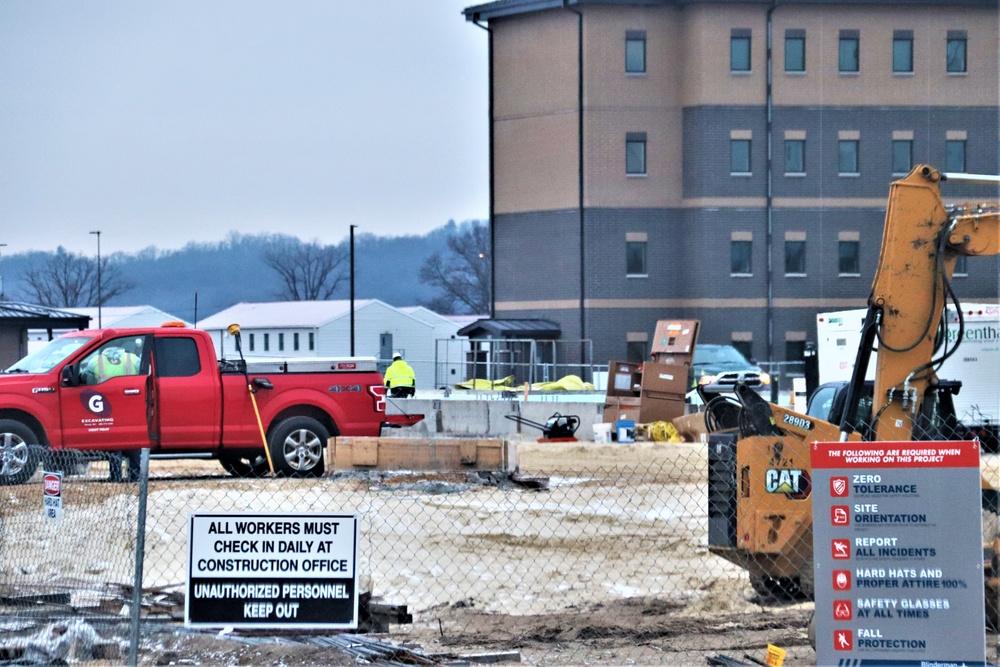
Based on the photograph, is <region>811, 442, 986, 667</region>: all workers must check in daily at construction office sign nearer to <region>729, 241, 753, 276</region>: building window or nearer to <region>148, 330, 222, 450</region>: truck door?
<region>148, 330, 222, 450</region>: truck door

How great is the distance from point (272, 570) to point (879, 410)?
5722 millimetres

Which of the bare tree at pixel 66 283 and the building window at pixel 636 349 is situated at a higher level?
the bare tree at pixel 66 283

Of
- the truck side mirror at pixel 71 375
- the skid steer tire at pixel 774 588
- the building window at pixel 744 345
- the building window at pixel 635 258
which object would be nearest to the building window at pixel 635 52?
the building window at pixel 635 258

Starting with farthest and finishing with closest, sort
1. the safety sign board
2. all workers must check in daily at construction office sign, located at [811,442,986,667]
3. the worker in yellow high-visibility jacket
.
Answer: the worker in yellow high-visibility jacket → the safety sign board → all workers must check in daily at construction office sign, located at [811,442,986,667]

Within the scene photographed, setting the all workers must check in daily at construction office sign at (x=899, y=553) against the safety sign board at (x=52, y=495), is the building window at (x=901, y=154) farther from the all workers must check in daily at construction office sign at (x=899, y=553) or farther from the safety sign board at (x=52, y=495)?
the safety sign board at (x=52, y=495)

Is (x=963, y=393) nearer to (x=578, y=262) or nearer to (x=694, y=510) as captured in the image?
(x=694, y=510)

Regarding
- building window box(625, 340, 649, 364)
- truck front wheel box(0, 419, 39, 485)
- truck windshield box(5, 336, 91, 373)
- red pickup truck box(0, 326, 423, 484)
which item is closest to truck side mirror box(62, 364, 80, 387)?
red pickup truck box(0, 326, 423, 484)

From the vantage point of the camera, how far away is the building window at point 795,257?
2084 inches

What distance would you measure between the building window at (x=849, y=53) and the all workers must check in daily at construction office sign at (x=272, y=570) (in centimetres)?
4976

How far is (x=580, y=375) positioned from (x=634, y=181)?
28.5 feet

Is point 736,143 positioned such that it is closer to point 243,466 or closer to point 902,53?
point 902,53

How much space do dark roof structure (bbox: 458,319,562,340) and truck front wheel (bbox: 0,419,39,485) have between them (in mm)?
33877

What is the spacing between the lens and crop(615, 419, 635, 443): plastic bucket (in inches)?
999

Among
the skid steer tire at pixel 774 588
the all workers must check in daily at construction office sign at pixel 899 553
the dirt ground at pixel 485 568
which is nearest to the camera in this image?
the all workers must check in daily at construction office sign at pixel 899 553
